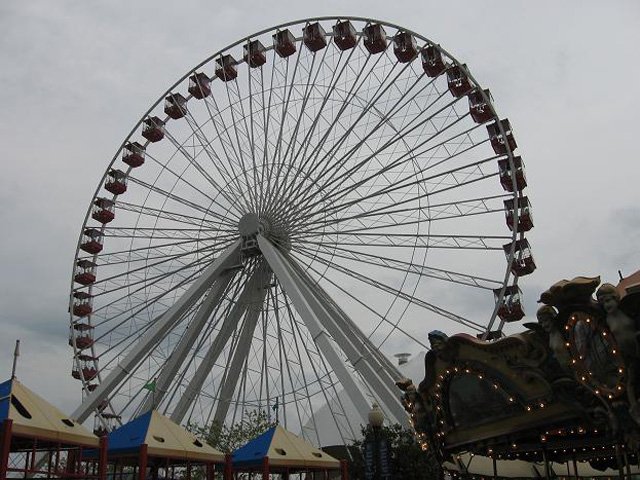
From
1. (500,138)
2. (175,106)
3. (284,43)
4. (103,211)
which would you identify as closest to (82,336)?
(103,211)

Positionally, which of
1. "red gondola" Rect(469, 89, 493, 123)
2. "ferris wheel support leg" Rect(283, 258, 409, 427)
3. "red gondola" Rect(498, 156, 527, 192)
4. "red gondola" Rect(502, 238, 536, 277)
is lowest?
"ferris wheel support leg" Rect(283, 258, 409, 427)

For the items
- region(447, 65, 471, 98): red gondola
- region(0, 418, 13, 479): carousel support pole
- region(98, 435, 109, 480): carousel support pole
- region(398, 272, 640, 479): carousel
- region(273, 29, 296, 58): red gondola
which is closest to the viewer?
region(398, 272, 640, 479): carousel

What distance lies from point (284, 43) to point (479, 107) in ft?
23.0

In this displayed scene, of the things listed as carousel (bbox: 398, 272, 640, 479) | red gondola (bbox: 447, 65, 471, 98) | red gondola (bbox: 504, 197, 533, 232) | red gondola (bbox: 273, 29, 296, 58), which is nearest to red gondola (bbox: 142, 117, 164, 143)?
red gondola (bbox: 273, 29, 296, 58)

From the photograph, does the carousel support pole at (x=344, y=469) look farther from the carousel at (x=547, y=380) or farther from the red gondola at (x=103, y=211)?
the red gondola at (x=103, y=211)

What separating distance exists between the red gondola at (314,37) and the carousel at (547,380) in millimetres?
13430

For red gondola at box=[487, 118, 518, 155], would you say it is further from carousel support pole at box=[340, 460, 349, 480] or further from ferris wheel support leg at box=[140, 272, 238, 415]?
carousel support pole at box=[340, 460, 349, 480]

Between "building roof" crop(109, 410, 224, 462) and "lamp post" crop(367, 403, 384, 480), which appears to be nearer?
"lamp post" crop(367, 403, 384, 480)

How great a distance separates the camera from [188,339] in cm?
2217

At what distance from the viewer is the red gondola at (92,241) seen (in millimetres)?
26281

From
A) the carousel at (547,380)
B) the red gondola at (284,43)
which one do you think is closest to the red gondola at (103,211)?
the red gondola at (284,43)

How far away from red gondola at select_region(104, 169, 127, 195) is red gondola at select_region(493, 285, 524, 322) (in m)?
14.4

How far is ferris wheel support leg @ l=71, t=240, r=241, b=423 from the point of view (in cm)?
2169

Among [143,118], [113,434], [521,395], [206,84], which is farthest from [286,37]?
[521,395]
